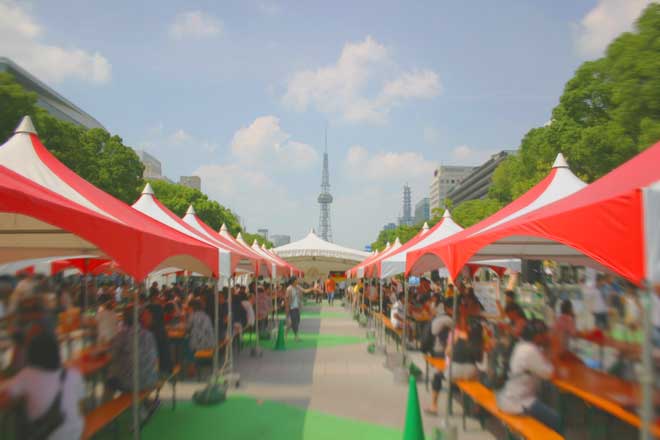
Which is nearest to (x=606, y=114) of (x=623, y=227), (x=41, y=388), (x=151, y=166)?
(x=623, y=227)

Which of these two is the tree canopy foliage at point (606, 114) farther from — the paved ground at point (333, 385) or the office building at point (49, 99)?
the office building at point (49, 99)

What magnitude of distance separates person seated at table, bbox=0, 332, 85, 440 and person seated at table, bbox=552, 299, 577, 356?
195 inches

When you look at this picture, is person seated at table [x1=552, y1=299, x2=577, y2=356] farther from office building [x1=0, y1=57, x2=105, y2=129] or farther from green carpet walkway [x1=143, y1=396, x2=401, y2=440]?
office building [x1=0, y1=57, x2=105, y2=129]

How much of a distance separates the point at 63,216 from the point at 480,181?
121 metres

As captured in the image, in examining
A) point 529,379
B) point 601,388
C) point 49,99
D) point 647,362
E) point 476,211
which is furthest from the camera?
point 49,99

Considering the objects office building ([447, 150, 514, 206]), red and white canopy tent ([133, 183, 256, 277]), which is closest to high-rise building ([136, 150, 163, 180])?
office building ([447, 150, 514, 206])

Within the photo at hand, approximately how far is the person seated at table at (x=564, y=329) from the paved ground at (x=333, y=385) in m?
1.43

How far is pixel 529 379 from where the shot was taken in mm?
5395

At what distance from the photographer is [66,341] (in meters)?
5.17

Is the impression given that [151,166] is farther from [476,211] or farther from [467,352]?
[467,352]

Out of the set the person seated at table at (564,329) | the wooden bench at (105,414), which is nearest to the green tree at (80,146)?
the wooden bench at (105,414)

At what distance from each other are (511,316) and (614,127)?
9377 millimetres

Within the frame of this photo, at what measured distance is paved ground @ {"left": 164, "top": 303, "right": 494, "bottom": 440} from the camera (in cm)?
759

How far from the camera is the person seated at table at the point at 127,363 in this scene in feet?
20.9
